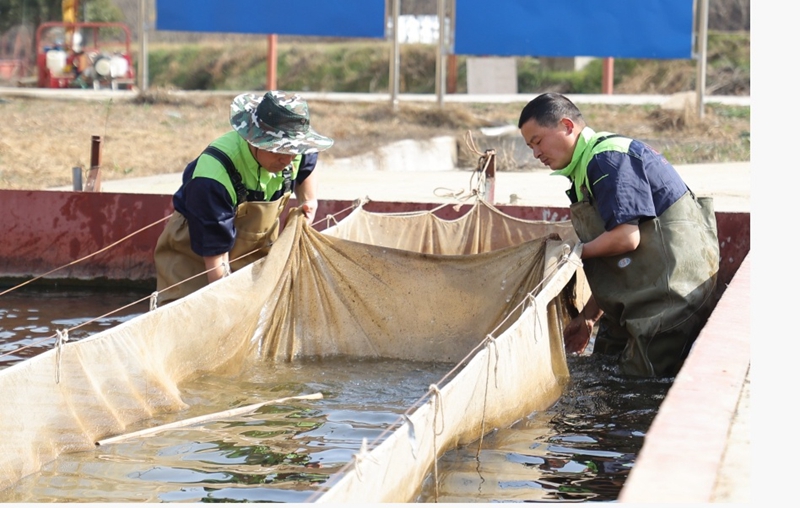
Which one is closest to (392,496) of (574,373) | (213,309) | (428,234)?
(213,309)

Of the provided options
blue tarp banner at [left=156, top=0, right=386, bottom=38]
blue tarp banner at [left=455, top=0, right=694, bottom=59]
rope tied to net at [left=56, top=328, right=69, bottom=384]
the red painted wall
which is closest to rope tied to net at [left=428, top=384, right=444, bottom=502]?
rope tied to net at [left=56, top=328, right=69, bottom=384]

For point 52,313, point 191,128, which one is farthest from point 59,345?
point 191,128

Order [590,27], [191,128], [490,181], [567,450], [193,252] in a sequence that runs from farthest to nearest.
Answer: [590,27]
[191,128]
[490,181]
[193,252]
[567,450]

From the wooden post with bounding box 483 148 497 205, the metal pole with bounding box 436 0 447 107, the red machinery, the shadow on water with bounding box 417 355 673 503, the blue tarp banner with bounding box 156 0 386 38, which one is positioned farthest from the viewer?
the red machinery

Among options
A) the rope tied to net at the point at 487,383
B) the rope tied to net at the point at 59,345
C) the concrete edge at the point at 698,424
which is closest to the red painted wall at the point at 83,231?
the rope tied to net at the point at 487,383

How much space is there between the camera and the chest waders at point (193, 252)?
18.7ft

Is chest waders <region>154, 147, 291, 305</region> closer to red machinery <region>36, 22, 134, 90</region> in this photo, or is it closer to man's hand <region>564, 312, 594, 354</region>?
man's hand <region>564, 312, 594, 354</region>

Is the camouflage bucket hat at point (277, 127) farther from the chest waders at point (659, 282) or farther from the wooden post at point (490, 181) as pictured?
the wooden post at point (490, 181)

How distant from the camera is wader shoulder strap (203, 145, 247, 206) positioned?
5320 mm

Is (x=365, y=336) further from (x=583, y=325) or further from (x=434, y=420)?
(x=434, y=420)

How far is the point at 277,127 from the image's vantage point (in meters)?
5.25

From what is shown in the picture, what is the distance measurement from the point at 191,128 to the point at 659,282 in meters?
9.41

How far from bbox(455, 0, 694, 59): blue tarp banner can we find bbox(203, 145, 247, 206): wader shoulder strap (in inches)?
374

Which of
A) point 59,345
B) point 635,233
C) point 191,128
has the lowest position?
point 59,345
